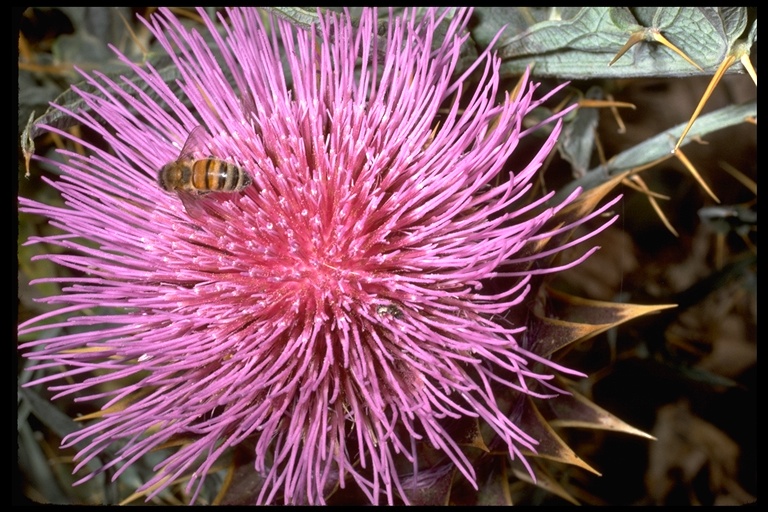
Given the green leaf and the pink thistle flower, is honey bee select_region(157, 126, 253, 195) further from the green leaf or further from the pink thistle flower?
the green leaf

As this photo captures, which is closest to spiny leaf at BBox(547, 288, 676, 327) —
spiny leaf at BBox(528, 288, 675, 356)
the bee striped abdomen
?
spiny leaf at BBox(528, 288, 675, 356)

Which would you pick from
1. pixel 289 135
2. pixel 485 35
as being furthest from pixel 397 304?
pixel 485 35

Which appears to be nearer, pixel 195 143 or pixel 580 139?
pixel 195 143

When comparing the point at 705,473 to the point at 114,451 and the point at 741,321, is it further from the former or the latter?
the point at 114,451

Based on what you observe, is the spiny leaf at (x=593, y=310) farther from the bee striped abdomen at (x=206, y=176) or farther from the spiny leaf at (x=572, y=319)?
the bee striped abdomen at (x=206, y=176)

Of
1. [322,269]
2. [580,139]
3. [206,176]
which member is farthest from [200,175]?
[580,139]

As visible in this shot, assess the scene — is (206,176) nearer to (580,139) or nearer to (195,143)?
(195,143)
